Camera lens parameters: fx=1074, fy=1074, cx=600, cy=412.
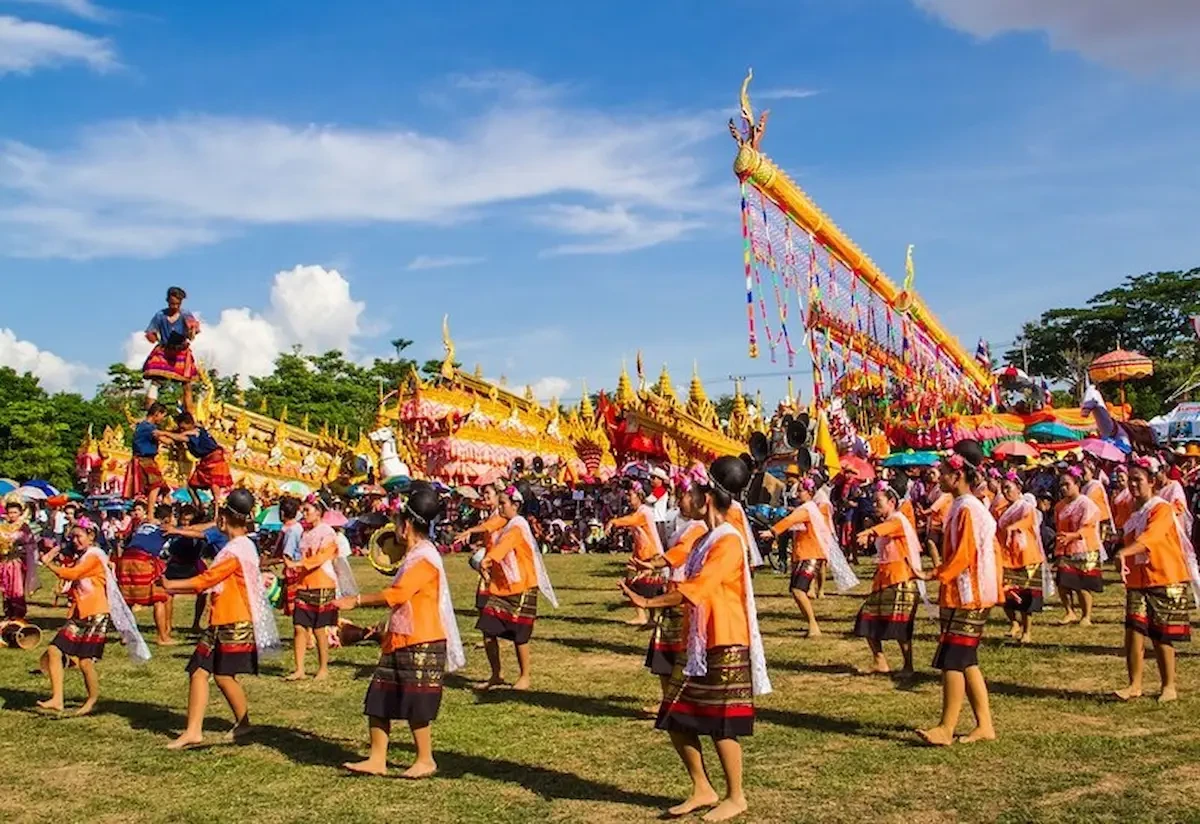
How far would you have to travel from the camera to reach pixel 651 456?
34781 mm

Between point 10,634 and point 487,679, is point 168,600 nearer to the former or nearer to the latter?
point 10,634

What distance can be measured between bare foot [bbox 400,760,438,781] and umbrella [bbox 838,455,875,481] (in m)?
17.2

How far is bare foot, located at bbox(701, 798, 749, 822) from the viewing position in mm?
5746

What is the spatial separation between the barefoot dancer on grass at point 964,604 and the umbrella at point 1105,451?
14339 millimetres

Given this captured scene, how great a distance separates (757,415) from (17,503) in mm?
27917

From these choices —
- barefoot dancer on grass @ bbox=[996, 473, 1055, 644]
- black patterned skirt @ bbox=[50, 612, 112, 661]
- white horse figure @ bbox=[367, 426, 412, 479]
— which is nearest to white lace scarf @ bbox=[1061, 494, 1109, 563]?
barefoot dancer on grass @ bbox=[996, 473, 1055, 644]

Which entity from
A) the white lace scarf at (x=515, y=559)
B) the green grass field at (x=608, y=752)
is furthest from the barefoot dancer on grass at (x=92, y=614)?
the white lace scarf at (x=515, y=559)

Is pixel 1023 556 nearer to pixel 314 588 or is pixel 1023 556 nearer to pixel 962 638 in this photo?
pixel 962 638

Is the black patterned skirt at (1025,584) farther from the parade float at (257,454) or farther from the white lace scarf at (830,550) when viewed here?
the parade float at (257,454)

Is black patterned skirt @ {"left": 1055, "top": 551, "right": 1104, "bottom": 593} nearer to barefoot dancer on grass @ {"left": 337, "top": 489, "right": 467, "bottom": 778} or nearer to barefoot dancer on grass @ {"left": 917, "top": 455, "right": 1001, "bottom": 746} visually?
barefoot dancer on grass @ {"left": 917, "top": 455, "right": 1001, "bottom": 746}

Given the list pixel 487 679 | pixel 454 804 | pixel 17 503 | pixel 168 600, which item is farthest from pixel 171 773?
pixel 17 503

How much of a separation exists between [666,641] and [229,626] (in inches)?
123

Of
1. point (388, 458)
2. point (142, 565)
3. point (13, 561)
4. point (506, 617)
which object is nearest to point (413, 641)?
point (506, 617)

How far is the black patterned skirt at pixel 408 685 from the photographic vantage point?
665 cm
